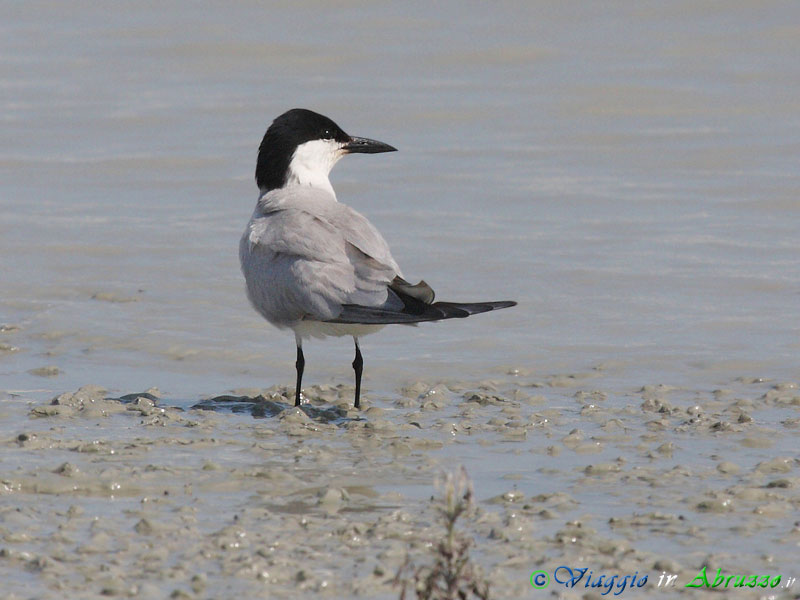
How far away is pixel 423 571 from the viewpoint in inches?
156

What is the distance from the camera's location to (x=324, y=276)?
604 cm

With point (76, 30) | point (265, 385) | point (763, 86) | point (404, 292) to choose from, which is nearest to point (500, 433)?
point (404, 292)

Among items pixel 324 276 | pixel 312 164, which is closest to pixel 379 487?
pixel 324 276

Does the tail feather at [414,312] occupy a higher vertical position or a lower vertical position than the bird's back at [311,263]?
lower

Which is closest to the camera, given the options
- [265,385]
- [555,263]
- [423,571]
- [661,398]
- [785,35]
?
[423,571]

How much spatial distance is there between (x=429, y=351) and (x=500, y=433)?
1758 millimetres

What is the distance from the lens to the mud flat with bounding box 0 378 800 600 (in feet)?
13.1

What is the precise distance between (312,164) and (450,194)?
10.8 ft

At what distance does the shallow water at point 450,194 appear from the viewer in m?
7.00

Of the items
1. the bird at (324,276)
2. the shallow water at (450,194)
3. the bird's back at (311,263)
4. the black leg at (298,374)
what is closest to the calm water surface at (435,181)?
the shallow water at (450,194)

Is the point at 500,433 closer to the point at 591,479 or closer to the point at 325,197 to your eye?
the point at 591,479

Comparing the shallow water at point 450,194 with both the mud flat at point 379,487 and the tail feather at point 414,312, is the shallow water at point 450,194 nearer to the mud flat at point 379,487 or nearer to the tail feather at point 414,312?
the mud flat at point 379,487

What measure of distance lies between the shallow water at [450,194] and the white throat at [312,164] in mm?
953

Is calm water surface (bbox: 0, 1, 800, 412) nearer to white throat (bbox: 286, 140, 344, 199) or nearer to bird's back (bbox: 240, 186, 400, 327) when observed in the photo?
bird's back (bbox: 240, 186, 400, 327)
